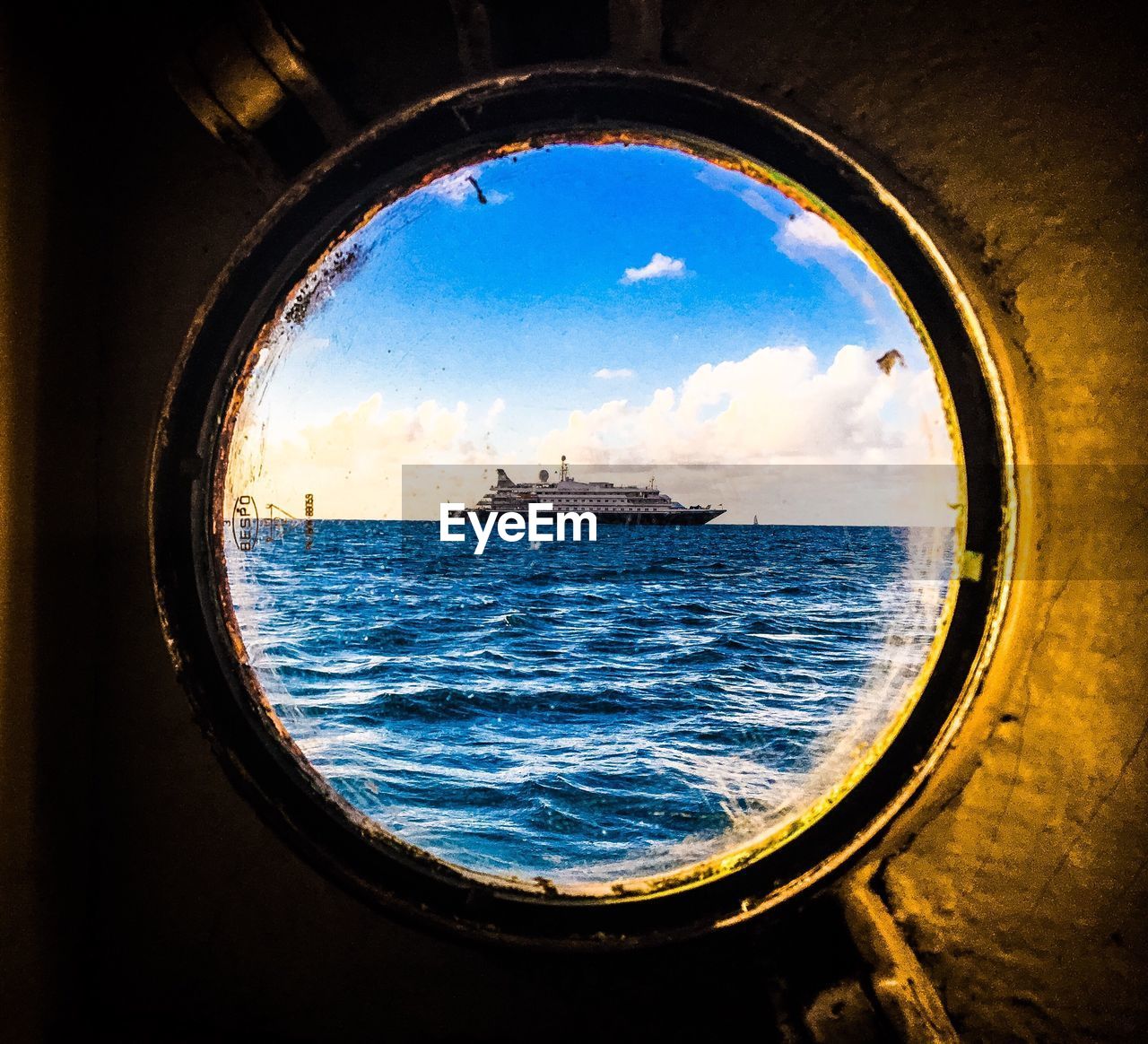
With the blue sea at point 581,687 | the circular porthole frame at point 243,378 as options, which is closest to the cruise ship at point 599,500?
Answer: the blue sea at point 581,687

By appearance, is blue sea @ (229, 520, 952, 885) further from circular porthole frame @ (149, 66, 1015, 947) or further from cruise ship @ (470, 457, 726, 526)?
cruise ship @ (470, 457, 726, 526)

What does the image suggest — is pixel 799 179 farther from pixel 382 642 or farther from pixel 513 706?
pixel 382 642

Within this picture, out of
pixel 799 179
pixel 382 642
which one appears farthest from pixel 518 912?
pixel 382 642

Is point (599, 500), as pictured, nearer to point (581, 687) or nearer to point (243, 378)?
point (581, 687)

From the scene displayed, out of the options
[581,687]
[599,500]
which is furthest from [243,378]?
[599,500]

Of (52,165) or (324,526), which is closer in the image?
(52,165)

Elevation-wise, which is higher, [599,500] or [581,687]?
[599,500]

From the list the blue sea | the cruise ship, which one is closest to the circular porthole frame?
the blue sea
